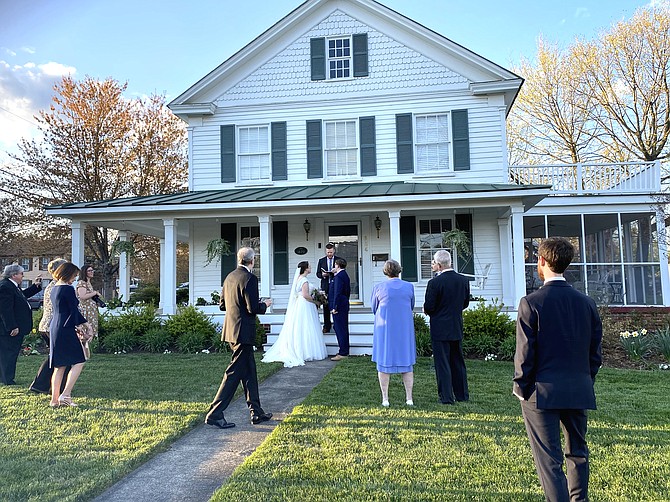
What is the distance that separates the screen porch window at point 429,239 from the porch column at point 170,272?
6.27 meters

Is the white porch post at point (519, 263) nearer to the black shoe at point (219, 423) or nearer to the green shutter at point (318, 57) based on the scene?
the green shutter at point (318, 57)

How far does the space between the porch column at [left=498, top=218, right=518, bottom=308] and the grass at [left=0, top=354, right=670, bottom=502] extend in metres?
5.13

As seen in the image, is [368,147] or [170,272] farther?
[368,147]

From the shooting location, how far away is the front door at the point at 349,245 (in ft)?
41.5

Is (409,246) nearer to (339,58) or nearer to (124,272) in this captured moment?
(339,58)

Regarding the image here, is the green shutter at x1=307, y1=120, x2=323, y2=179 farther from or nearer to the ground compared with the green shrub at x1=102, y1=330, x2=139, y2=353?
farther from the ground

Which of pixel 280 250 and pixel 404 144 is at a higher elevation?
pixel 404 144

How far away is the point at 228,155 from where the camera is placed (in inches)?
520

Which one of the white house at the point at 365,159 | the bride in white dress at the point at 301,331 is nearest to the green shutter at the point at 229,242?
the white house at the point at 365,159

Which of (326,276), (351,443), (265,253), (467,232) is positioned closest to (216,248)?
(265,253)

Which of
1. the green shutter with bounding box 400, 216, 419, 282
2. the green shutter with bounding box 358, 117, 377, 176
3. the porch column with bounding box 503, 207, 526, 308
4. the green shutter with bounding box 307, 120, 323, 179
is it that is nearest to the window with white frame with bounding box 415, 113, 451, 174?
the green shutter with bounding box 358, 117, 377, 176

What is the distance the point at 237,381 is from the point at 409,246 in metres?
8.21

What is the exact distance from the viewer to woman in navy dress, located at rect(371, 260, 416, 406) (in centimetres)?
536

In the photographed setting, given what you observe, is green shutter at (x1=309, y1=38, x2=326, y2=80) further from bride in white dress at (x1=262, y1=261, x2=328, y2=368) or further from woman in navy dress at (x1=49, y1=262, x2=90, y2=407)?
woman in navy dress at (x1=49, y1=262, x2=90, y2=407)
